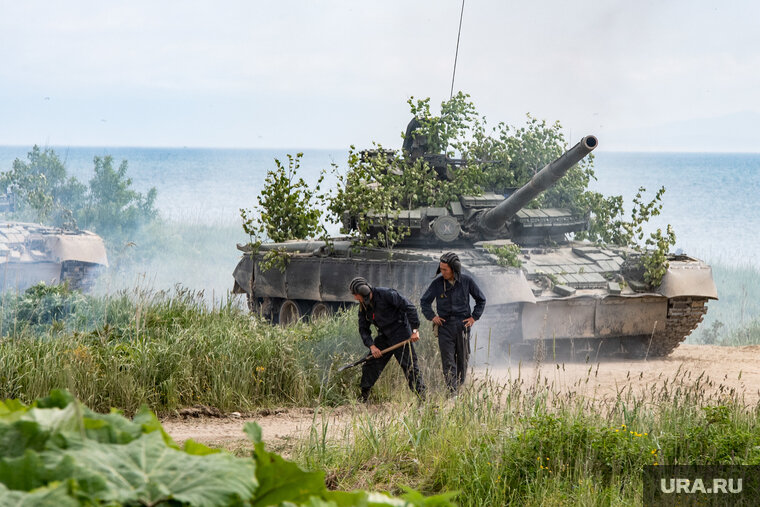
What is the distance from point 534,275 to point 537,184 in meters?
1.20

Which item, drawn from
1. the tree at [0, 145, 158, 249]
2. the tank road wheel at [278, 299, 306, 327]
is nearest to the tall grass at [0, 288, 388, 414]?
the tank road wheel at [278, 299, 306, 327]

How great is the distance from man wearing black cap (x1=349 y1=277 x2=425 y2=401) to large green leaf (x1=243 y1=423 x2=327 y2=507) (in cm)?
669

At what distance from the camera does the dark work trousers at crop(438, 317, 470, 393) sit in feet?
29.3

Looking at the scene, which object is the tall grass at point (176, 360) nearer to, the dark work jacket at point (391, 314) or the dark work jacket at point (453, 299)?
the dark work jacket at point (391, 314)

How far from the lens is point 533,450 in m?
5.64

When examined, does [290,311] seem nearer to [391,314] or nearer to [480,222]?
[480,222]

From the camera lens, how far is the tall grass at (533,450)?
5.32 m

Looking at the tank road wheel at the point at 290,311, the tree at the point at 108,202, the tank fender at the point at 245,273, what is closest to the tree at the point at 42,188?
the tree at the point at 108,202

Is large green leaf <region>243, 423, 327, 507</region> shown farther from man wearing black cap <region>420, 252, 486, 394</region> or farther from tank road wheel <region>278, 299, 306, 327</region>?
tank road wheel <region>278, 299, 306, 327</region>

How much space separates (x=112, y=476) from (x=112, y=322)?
9169 millimetres

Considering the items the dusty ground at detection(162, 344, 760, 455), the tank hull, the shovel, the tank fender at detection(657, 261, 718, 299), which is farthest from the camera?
the tank fender at detection(657, 261, 718, 299)

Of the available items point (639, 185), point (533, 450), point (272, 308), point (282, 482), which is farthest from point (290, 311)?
point (639, 185)

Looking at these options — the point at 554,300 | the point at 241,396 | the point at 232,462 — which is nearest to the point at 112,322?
the point at 241,396

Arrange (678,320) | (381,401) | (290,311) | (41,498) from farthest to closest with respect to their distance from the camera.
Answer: (290,311) < (678,320) < (381,401) < (41,498)
